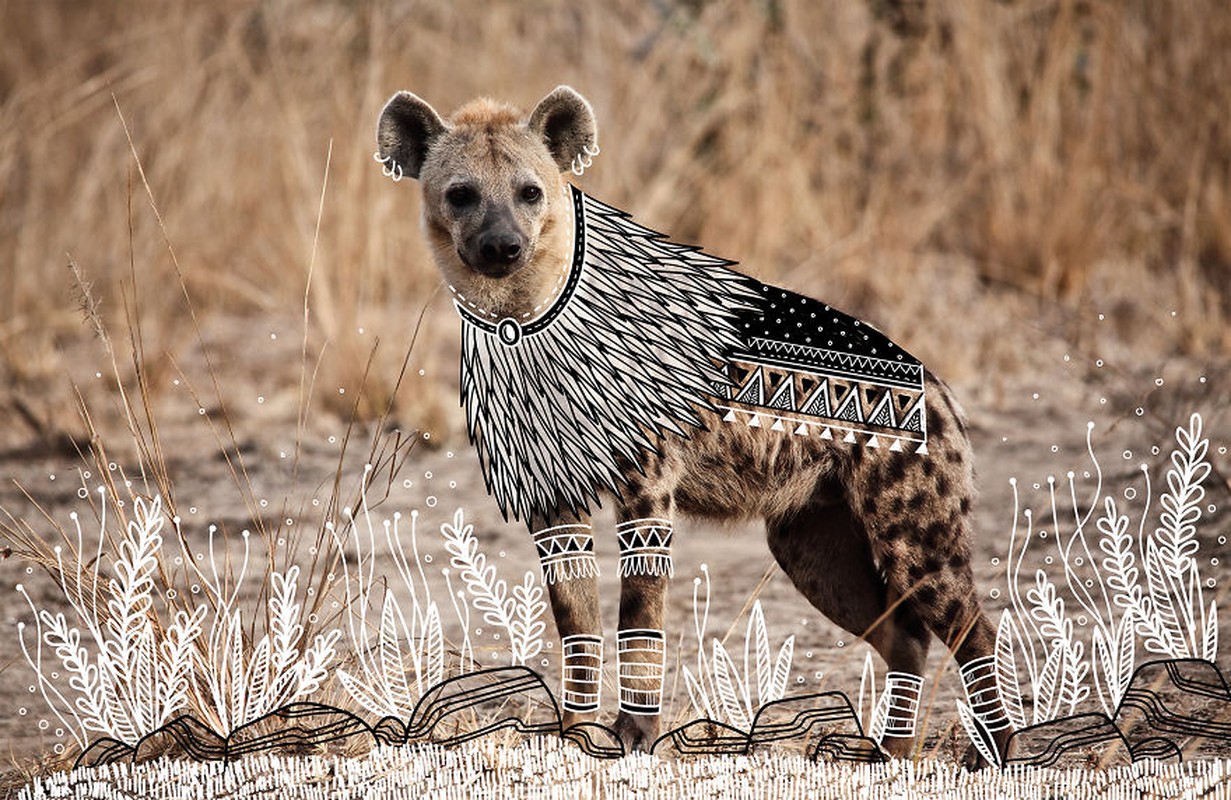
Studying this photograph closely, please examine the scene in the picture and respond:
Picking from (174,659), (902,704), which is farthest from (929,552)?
(174,659)

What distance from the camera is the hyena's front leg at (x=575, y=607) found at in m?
2.90

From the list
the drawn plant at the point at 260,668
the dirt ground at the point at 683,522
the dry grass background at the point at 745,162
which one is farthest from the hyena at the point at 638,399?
the dry grass background at the point at 745,162

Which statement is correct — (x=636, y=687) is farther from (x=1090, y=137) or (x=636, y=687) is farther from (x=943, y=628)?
(x=1090, y=137)

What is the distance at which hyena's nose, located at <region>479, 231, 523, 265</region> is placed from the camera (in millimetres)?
2783

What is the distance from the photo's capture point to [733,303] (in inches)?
114

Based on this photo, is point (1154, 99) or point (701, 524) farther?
point (1154, 99)

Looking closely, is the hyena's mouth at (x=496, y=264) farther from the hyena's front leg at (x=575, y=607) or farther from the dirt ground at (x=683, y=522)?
the dirt ground at (x=683, y=522)

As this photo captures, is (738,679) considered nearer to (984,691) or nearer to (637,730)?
(637,730)

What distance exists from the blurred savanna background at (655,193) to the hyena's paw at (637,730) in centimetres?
287

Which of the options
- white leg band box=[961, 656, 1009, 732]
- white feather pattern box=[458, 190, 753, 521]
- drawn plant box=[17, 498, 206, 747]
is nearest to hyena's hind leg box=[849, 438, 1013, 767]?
white leg band box=[961, 656, 1009, 732]

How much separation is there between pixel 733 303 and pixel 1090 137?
465cm

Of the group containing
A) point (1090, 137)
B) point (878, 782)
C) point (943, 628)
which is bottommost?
Result: point (878, 782)

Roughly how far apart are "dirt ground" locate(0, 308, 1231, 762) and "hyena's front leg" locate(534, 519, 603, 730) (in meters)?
0.42

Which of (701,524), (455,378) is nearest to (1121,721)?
(701,524)
